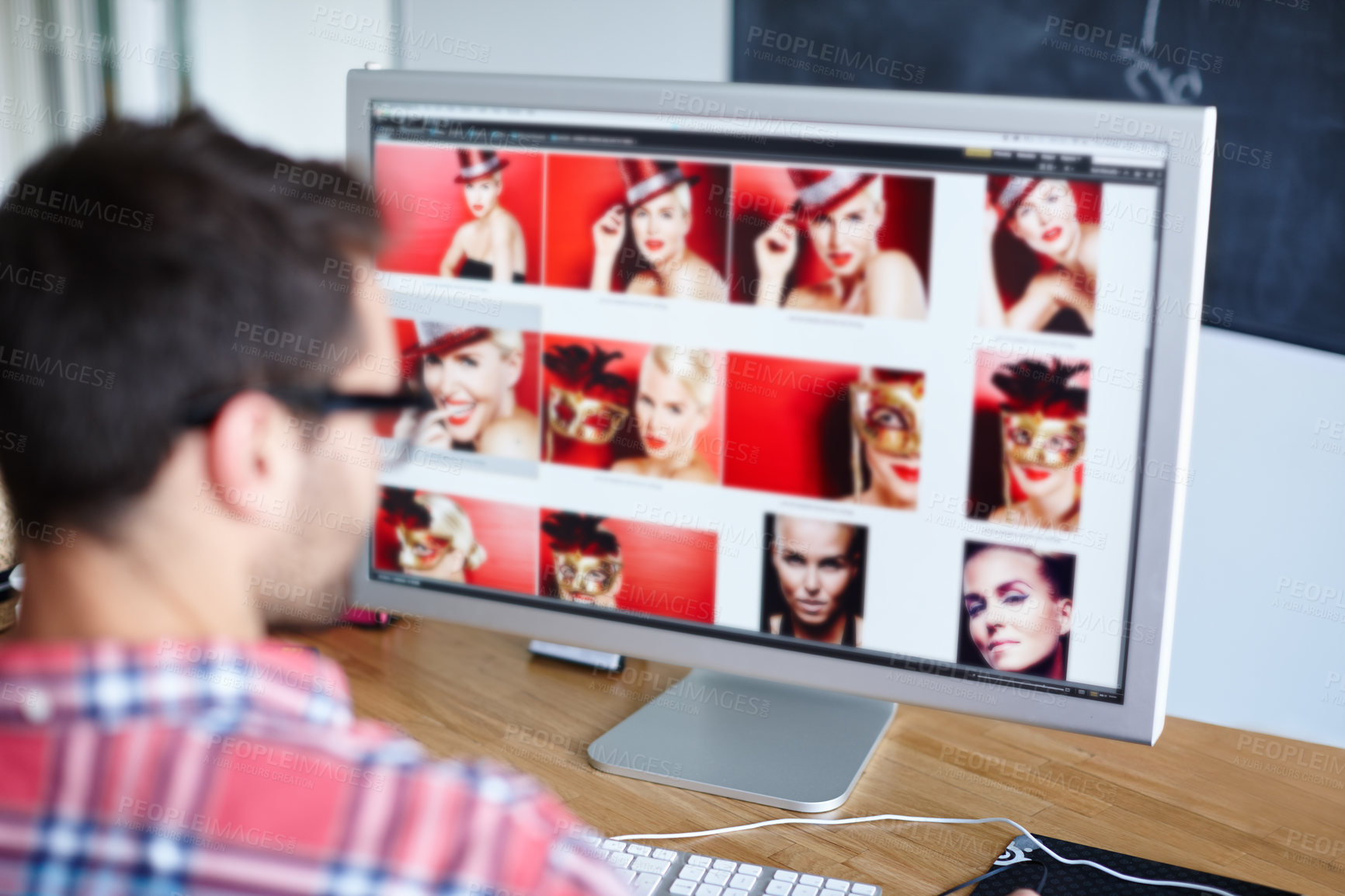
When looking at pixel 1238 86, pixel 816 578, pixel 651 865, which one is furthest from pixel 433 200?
pixel 1238 86

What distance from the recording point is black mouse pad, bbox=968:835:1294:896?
740mm

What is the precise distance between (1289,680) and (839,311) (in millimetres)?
1327

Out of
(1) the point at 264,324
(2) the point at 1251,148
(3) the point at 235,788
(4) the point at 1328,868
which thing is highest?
(2) the point at 1251,148

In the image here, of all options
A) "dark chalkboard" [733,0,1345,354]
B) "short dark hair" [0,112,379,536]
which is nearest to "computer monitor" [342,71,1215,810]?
"short dark hair" [0,112,379,536]

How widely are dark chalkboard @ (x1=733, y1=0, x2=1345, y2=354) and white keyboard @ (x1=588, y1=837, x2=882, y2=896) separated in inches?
48.6

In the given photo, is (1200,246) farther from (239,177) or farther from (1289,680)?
(1289,680)

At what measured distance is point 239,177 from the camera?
1.61 feet

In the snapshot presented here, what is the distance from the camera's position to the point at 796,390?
0.82 metres

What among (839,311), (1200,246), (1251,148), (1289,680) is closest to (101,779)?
(839,311)

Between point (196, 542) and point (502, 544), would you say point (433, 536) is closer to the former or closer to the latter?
point (502, 544)

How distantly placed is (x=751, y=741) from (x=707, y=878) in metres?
0.20

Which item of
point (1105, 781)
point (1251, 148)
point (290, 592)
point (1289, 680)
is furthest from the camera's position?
point (1289, 680)

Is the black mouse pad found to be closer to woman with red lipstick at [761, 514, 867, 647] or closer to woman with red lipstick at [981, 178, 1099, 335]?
woman with red lipstick at [761, 514, 867, 647]

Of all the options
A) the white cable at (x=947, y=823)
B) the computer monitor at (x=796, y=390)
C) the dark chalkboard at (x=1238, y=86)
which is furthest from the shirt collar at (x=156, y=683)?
the dark chalkboard at (x=1238, y=86)
